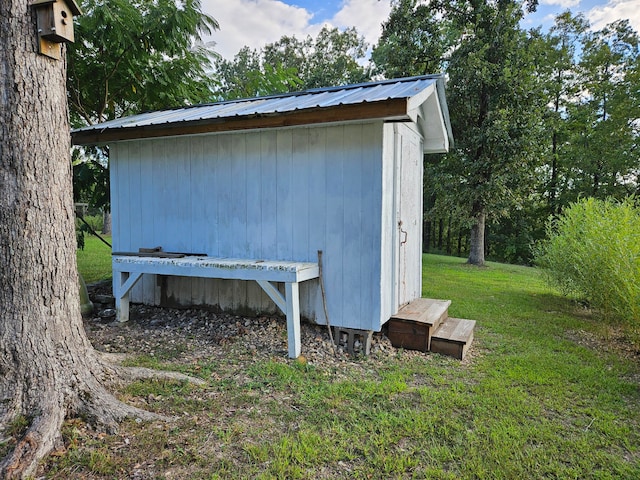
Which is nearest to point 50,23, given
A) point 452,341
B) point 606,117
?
point 452,341

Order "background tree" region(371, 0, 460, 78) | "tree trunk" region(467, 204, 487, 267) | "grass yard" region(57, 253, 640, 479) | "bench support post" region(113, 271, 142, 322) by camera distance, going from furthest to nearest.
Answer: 1. "tree trunk" region(467, 204, 487, 267)
2. "background tree" region(371, 0, 460, 78)
3. "bench support post" region(113, 271, 142, 322)
4. "grass yard" region(57, 253, 640, 479)

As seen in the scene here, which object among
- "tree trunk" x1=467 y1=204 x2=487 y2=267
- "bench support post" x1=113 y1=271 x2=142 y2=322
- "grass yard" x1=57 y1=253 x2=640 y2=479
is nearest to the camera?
Result: "grass yard" x1=57 y1=253 x2=640 y2=479

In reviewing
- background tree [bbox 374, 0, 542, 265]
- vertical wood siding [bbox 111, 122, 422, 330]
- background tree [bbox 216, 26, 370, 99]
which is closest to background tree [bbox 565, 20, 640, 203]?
background tree [bbox 374, 0, 542, 265]

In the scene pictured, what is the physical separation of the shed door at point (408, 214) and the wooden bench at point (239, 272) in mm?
1081

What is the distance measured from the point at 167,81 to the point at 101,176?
2.14 m

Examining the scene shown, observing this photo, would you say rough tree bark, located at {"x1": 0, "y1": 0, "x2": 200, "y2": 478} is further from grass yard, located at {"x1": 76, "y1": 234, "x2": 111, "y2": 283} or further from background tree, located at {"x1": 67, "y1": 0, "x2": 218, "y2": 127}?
grass yard, located at {"x1": 76, "y1": 234, "x2": 111, "y2": 283}

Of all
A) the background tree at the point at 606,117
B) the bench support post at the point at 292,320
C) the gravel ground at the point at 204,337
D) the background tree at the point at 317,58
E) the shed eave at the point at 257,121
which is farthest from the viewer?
the background tree at the point at 317,58

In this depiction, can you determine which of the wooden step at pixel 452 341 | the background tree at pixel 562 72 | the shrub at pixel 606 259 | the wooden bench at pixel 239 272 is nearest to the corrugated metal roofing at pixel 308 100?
the wooden bench at pixel 239 272

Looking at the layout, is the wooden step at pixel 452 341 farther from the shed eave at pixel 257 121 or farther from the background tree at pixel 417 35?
the background tree at pixel 417 35

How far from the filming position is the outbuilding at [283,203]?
12.2 feet

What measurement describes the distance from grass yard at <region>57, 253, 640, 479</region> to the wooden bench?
510 mm

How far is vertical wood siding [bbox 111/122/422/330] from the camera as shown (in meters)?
3.80

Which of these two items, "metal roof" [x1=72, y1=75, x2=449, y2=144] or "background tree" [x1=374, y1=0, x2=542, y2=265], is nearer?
"metal roof" [x1=72, y1=75, x2=449, y2=144]

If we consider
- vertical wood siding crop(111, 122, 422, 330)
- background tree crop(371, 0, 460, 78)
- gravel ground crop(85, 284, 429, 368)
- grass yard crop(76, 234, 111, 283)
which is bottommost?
gravel ground crop(85, 284, 429, 368)
